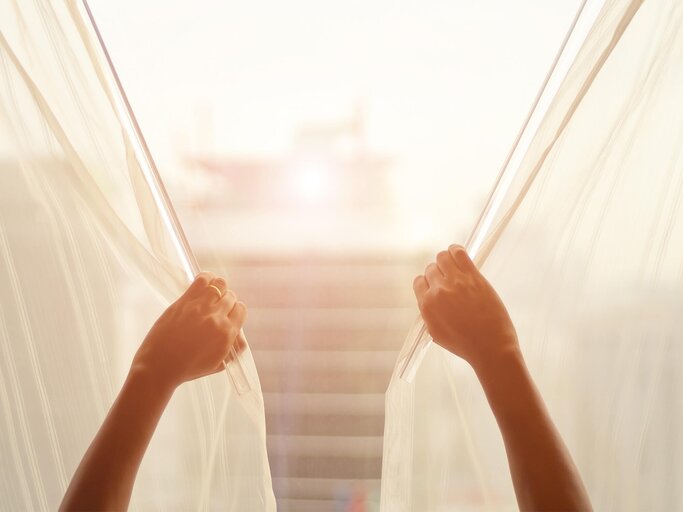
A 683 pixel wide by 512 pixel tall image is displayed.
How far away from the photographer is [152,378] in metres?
0.63

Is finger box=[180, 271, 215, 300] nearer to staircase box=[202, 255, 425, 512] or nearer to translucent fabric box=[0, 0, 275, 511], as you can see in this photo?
translucent fabric box=[0, 0, 275, 511]

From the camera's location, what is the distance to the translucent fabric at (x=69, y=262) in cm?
63

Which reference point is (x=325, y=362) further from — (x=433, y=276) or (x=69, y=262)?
(x=69, y=262)

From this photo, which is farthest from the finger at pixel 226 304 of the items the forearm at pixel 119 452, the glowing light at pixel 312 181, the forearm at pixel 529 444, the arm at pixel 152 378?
the forearm at pixel 529 444

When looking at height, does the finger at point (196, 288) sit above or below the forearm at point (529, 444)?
above

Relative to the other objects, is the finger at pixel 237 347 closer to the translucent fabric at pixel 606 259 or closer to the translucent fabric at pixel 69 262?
the translucent fabric at pixel 69 262

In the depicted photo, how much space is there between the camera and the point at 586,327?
0.68 m

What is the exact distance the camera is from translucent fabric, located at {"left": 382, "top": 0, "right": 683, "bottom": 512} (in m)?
0.58

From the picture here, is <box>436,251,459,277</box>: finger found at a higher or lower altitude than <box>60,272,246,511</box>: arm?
higher

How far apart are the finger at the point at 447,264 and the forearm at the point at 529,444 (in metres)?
0.13

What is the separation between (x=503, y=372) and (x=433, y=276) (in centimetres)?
17

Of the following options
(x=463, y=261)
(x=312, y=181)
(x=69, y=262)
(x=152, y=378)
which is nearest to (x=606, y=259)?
(x=463, y=261)

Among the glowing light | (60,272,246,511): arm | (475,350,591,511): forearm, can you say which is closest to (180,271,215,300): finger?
(60,272,246,511): arm

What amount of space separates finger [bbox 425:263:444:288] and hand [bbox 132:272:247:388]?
0.91 feet
